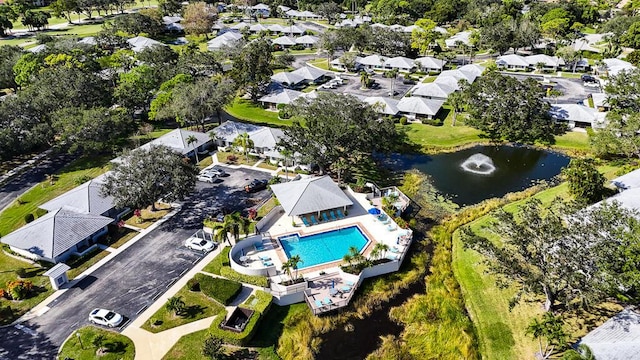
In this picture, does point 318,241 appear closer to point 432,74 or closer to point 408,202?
point 408,202

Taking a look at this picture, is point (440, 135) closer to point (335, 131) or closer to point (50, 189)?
point (335, 131)

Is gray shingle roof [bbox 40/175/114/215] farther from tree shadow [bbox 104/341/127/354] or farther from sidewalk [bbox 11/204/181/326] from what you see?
tree shadow [bbox 104/341/127/354]

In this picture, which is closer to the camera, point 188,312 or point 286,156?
point 188,312

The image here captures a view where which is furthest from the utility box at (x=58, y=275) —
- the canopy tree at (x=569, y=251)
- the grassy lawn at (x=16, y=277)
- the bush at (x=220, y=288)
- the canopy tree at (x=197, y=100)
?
the canopy tree at (x=569, y=251)

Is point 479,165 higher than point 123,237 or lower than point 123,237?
lower

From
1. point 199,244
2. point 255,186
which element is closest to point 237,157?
point 255,186

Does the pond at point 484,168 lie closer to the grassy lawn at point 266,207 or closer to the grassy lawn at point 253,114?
the grassy lawn at point 266,207

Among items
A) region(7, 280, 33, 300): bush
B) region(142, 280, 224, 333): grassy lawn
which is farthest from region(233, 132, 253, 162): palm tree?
region(7, 280, 33, 300): bush
